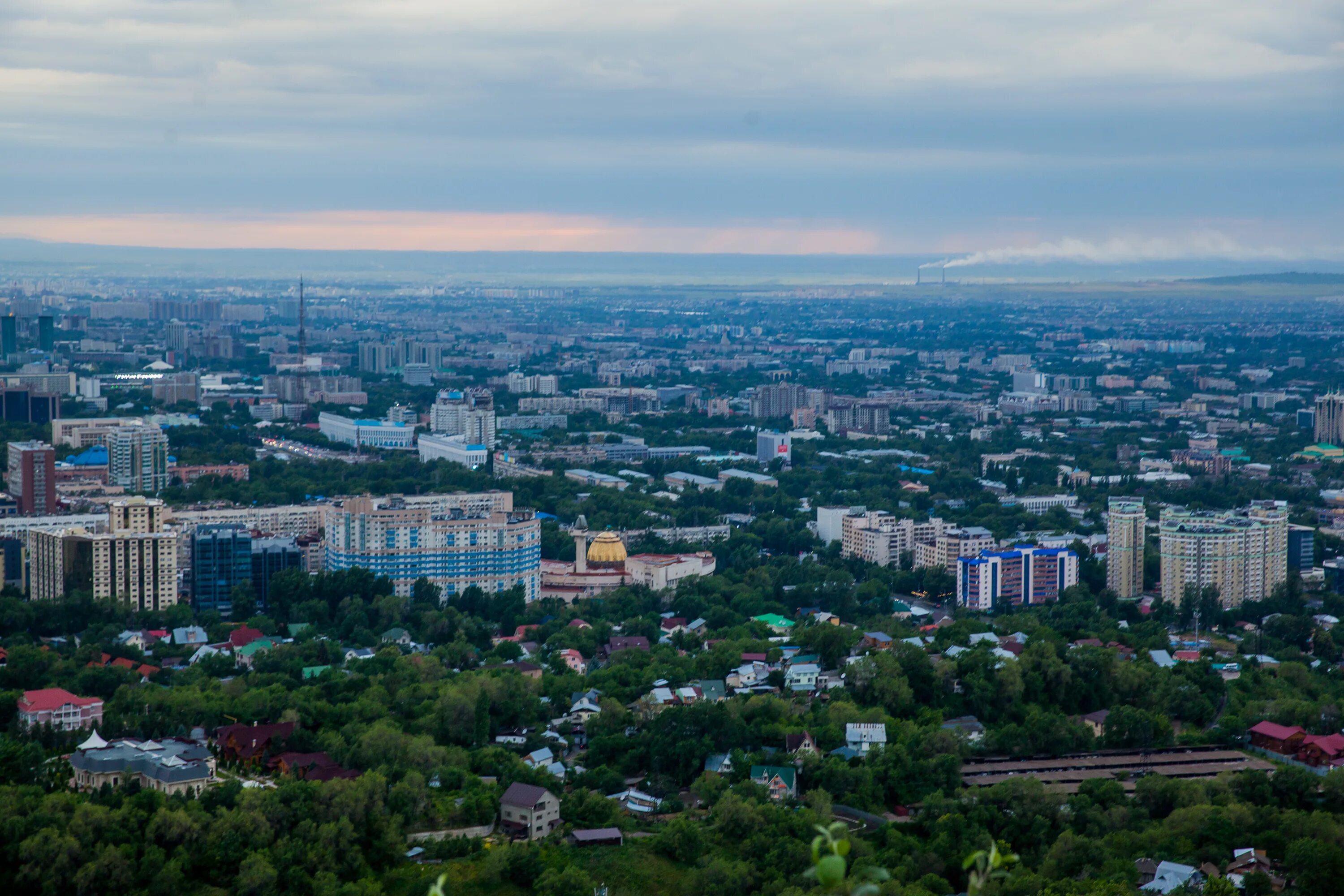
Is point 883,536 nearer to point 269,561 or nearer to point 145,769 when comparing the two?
point 269,561

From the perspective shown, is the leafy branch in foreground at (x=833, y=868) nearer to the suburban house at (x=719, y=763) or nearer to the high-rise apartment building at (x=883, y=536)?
the suburban house at (x=719, y=763)

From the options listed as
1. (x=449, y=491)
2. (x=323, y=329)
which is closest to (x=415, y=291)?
(x=323, y=329)

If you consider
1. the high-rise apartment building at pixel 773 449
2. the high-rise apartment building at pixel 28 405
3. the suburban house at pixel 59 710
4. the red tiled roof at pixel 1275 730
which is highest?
the high-rise apartment building at pixel 28 405

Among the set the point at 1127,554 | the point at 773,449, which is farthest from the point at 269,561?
the point at 773,449

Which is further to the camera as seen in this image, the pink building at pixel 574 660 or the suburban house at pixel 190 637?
the suburban house at pixel 190 637

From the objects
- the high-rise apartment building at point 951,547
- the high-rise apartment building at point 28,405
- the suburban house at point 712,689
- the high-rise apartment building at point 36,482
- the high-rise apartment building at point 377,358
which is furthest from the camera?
the high-rise apartment building at point 377,358

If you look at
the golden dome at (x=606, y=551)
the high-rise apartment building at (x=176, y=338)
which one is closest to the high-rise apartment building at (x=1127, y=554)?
the golden dome at (x=606, y=551)

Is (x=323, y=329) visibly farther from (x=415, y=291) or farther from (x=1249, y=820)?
(x=1249, y=820)
